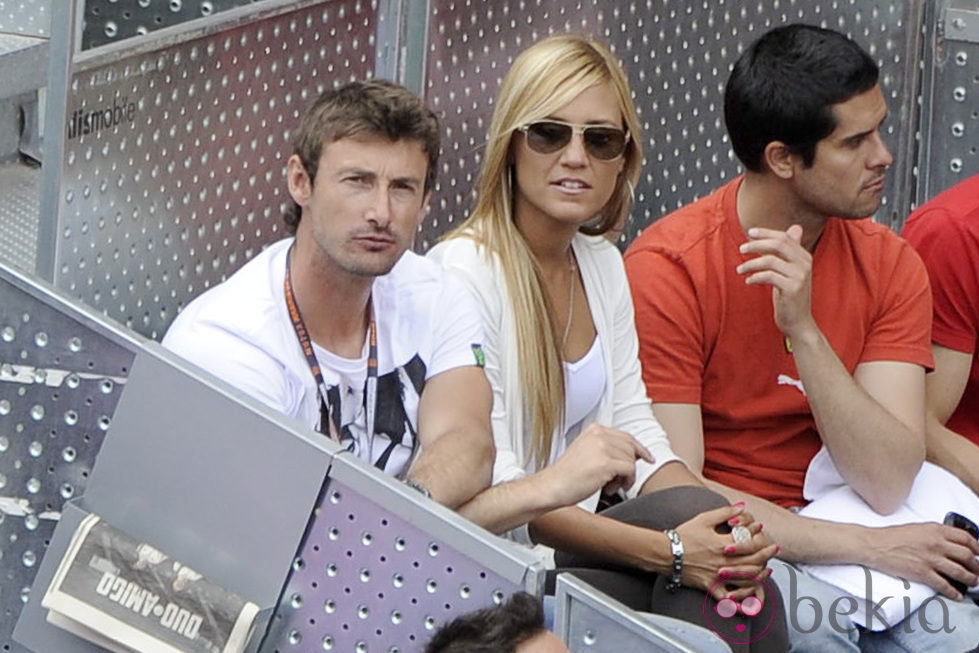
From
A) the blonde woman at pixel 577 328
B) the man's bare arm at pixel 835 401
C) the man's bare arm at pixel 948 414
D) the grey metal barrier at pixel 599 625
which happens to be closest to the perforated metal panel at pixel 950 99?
the man's bare arm at pixel 948 414

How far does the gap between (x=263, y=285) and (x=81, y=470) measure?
44cm

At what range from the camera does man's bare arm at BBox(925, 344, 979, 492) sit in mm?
3680

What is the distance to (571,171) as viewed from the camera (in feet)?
10.9

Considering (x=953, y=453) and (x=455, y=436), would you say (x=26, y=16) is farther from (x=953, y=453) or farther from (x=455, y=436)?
(x=953, y=453)

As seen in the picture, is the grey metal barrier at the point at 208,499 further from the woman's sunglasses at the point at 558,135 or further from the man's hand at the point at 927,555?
the man's hand at the point at 927,555

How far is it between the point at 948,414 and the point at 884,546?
1.73 ft

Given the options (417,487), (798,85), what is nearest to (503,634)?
(417,487)

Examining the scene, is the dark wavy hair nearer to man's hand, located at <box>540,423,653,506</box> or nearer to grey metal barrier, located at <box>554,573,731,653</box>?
grey metal barrier, located at <box>554,573,731,653</box>

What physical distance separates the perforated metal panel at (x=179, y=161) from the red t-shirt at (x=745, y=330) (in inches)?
29.5

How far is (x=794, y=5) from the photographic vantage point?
4715 mm

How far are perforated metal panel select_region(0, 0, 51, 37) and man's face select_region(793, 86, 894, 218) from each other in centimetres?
155

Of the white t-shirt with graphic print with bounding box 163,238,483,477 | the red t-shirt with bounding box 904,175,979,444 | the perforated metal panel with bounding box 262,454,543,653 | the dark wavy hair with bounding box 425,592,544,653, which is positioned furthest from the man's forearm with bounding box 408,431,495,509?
the red t-shirt with bounding box 904,175,979,444

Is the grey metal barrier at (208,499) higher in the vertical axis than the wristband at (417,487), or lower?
lower

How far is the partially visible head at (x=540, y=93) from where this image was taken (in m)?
3.33
